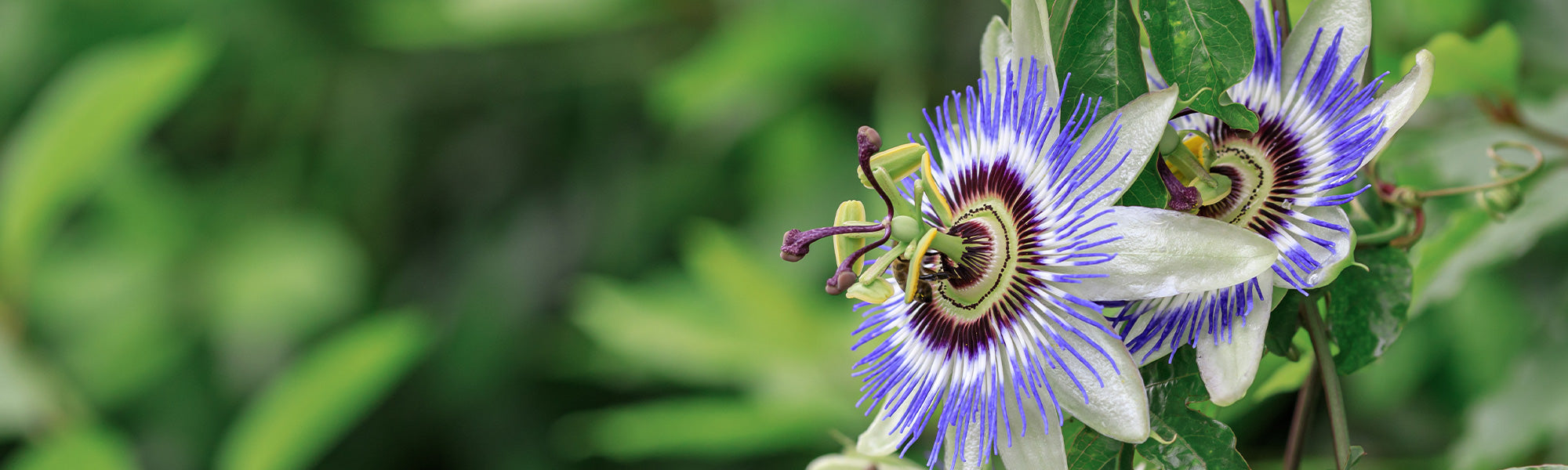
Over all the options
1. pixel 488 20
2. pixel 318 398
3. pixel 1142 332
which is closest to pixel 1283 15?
pixel 1142 332

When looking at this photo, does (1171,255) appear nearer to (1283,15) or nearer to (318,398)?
(1283,15)

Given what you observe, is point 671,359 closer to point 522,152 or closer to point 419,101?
point 522,152

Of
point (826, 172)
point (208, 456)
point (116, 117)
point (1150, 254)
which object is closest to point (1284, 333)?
point (1150, 254)

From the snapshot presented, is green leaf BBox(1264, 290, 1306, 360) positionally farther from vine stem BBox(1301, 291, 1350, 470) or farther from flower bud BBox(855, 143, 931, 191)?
flower bud BBox(855, 143, 931, 191)

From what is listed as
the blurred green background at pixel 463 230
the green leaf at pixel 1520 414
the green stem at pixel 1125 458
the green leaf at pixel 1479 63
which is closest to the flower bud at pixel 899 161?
the green stem at pixel 1125 458

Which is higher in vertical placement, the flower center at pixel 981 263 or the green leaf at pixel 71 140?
the green leaf at pixel 71 140

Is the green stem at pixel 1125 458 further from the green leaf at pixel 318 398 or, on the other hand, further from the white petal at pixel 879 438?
the green leaf at pixel 318 398

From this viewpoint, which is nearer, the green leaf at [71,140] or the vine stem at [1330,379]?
the vine stem at [1330,379]
